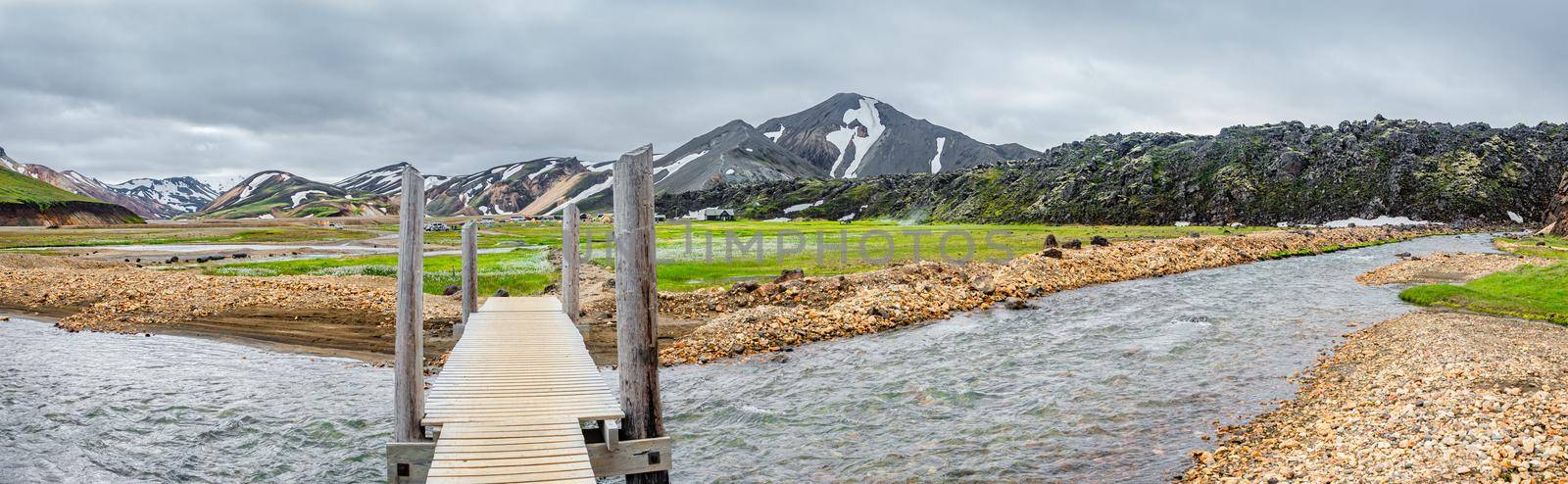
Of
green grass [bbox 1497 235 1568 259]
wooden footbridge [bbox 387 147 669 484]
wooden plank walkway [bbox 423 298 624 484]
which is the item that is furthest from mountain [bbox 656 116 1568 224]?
wooden footbridge [bbox 387 147 669 484]

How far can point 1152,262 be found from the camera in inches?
1825

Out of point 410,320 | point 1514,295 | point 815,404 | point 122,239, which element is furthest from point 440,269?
point 122,239

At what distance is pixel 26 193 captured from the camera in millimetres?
178500

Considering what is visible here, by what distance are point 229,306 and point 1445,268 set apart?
6323 cm

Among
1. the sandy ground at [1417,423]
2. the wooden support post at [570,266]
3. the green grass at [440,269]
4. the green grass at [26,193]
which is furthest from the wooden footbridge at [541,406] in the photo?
the green grass at [26,193]

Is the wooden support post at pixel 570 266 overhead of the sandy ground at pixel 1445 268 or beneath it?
overhead

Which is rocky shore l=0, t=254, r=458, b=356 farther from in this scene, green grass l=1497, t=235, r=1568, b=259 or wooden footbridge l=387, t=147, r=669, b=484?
green grass l=1497, t=235, r=1568, b=259

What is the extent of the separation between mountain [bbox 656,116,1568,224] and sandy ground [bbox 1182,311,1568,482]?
506 feet

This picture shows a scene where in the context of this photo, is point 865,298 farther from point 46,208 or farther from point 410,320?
point 46,208

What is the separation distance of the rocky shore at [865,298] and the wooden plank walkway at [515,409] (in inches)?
221

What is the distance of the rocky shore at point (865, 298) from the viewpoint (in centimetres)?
2398

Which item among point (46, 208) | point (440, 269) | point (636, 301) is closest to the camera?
point (636, 301)

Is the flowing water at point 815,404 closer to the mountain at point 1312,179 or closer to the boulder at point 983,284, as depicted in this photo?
the boulder at point 983,284

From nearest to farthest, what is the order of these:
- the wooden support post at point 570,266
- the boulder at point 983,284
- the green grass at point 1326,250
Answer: the wooden support post at point 570,266 < the boulder at point 983,284 < the green grass at point 1326,250
